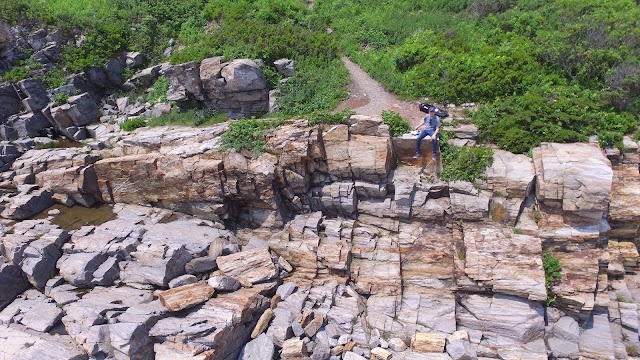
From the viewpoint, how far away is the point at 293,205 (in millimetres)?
18672

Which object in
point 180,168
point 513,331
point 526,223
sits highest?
point 180,168

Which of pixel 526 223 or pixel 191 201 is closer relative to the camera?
pixel 526 223

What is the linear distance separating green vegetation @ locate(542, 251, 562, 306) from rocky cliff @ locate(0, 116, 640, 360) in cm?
22

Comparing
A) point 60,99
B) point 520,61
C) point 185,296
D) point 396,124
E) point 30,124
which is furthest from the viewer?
point 60,99

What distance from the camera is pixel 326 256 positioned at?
16.8 metres

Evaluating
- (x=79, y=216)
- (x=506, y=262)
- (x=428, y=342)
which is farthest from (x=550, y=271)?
(x=79, y=216)

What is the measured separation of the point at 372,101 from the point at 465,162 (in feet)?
21.9

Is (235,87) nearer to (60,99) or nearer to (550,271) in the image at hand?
(60,99)

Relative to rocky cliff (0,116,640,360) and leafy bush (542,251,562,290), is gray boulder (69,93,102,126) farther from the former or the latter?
leafy bush (542,251,562,290)

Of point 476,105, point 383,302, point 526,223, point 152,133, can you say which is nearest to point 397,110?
point 476,105

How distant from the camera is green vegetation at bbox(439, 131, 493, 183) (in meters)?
16.7

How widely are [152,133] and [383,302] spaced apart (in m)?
15.0

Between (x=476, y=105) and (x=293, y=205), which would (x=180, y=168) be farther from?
(x=476, y=105)

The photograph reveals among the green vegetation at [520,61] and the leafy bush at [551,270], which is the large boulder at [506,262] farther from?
the green vegetation at [520,61]
